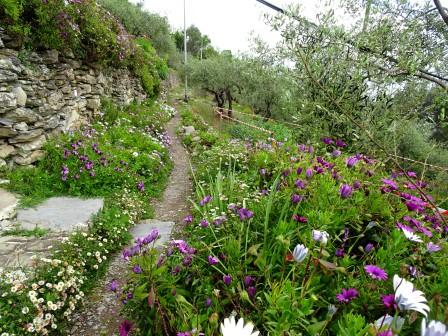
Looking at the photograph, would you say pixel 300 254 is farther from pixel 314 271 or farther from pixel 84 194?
pixel 84 194

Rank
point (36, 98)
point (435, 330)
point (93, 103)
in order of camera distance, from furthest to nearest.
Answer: point (93, 103), point (36, 98), point (435, 330)

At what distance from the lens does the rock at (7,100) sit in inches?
190

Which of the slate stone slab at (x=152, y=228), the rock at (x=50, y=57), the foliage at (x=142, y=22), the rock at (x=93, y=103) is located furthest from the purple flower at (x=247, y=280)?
the foliage at (x=142, y=22)

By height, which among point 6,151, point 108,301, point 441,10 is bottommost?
point 108,301

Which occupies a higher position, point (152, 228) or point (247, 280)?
point (247, 280)

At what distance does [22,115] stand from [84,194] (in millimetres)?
1705

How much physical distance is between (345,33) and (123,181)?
4.41 m

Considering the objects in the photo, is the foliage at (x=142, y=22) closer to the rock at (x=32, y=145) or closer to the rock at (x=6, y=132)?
the rock at (x=32, y=145)

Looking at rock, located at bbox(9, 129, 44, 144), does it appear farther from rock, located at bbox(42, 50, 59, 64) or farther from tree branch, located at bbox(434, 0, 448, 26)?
tree branch, located at bbox(434, 0, 448, 26)

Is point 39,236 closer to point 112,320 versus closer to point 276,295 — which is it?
point 112,320

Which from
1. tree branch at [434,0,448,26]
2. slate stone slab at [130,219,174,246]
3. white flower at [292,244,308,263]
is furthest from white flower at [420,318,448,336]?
tree branch at [434,0,448,26]

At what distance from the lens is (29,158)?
542cm

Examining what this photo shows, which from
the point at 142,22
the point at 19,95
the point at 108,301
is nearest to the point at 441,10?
the point at 108,301

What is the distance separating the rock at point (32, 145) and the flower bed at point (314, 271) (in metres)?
3.94
